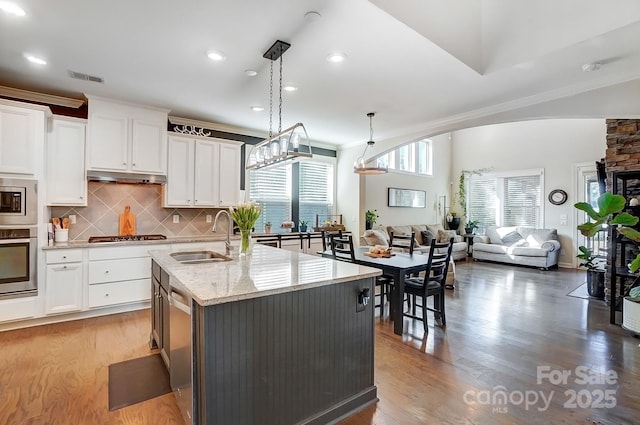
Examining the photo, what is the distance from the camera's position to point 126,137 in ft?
13.8

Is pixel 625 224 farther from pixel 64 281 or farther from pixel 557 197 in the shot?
pixel 64 281

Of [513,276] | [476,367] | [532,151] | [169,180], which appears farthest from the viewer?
[532,151]

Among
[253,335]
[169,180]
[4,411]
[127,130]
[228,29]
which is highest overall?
[228,29]

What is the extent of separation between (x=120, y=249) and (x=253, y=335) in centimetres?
314

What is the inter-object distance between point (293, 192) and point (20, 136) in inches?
155

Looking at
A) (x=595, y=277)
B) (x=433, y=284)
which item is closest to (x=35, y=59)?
(x=433, y=284)

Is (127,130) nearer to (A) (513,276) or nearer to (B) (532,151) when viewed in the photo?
(A) (513,276)

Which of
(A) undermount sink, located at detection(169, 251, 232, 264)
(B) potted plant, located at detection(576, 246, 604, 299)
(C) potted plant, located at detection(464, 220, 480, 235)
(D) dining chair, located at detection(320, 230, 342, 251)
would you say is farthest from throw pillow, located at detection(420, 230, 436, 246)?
(A) undermount sink, located at detection(169, 251, 232, 264)

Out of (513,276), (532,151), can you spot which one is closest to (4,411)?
(513,276)

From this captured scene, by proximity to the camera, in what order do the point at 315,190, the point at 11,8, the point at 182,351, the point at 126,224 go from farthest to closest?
1. the point at 315,190
2. the point at 126,224
3. the point at 11,8
4. the point at 182,351

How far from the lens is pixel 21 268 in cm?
338

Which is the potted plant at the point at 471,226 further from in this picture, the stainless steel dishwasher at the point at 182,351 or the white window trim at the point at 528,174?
the stainless steel dishwasher at the point at 182,351

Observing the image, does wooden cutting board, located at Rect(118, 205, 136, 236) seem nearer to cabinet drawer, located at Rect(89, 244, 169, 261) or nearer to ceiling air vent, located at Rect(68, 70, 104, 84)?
cabinet drawer, located at Rect(89, 244, 169, 261)

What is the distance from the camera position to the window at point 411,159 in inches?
323
